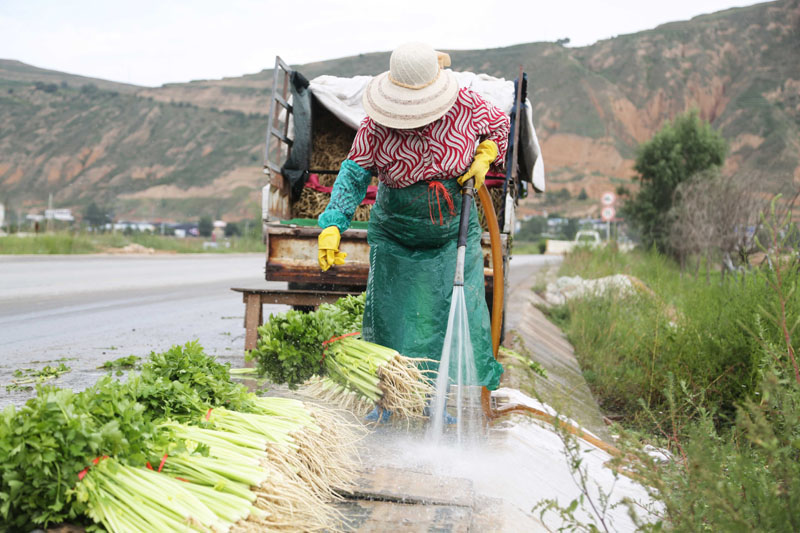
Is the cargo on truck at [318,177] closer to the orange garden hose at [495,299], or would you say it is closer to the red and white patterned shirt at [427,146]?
the orange garden hose at [495,299]

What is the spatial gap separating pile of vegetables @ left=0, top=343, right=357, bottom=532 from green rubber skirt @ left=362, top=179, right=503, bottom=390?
1.46 meters

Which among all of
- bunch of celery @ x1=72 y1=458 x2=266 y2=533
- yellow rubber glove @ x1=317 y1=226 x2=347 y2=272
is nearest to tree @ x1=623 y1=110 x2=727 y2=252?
yellow rubber glove @ x1=317 y1=226 x2=347 y2=272

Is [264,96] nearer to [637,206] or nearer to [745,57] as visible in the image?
[745,57]

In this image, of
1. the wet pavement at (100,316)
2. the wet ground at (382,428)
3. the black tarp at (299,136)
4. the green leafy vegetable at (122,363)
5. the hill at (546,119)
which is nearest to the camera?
the wet ground at (382,428)

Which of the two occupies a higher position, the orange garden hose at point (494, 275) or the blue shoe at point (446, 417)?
the orange garden hose at point (494, 275)

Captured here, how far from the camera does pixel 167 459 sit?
266 centimetres

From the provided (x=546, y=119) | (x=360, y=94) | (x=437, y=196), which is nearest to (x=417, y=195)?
(x=437, y=196)

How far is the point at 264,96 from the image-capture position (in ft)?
458

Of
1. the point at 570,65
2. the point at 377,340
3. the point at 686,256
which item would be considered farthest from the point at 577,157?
the point at 377,340

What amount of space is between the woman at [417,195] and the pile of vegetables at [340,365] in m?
0.27

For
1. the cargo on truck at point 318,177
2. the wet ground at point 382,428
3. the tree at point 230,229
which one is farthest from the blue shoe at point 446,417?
the tree at point 230,229

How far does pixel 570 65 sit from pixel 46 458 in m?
133

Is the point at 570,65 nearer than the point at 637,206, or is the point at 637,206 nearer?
the point at 637,206

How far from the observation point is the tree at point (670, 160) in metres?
28.2
